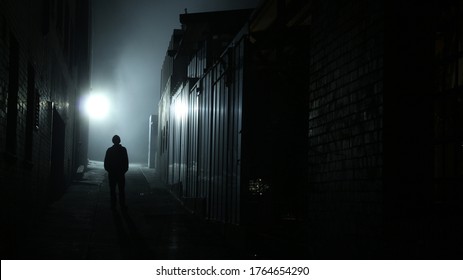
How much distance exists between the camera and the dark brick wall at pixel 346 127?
5121mm

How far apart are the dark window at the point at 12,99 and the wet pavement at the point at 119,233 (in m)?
1.58

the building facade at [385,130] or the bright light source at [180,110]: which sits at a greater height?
the bright light source at [180,110]

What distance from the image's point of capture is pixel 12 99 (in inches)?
337

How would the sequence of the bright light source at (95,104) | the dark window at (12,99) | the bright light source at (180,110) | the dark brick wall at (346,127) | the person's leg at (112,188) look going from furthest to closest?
the bright light source at (95,104), the bright light source at (180,110), the person's leg at (112,188), the dark window at (12,99), the dark brick wall at (346,127)

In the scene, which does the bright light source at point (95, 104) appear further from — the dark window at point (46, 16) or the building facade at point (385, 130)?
the building facade at point (385, 130)

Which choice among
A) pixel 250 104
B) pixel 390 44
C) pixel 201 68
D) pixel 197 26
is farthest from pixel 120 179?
pixel 390 44

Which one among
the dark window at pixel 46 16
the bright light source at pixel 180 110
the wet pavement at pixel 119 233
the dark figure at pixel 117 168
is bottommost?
the wet pavement at pixel 119 233

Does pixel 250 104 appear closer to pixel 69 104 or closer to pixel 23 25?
pixel 23 25

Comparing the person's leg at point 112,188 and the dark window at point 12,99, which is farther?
the person's leg at point 112,188

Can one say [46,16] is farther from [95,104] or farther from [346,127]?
[95,104]

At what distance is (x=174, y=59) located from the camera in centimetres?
2558

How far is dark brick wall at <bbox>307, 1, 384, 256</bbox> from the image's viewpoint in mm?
5121

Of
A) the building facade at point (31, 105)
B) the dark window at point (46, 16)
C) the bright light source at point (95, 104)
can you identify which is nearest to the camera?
the building facade at point (31, 105)

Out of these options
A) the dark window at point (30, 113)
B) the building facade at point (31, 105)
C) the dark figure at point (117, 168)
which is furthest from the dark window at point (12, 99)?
the dark figure at point (117, 168)
